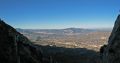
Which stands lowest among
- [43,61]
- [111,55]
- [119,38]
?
[43,61]

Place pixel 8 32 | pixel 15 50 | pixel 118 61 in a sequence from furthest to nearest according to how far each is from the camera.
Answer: pixel 8 32, pixel 15 50, pixel 118 61

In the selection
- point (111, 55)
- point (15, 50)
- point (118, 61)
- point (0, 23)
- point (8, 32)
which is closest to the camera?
point (118, 61)

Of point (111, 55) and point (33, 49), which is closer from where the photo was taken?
point (111, 55)

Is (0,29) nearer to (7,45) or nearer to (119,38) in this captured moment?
(7,45)

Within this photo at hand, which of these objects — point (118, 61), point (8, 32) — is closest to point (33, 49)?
point (8, 32)

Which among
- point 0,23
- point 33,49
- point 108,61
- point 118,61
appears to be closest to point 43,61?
point 33,49

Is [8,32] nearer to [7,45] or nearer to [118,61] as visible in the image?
[7,45]

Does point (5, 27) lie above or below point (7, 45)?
above
